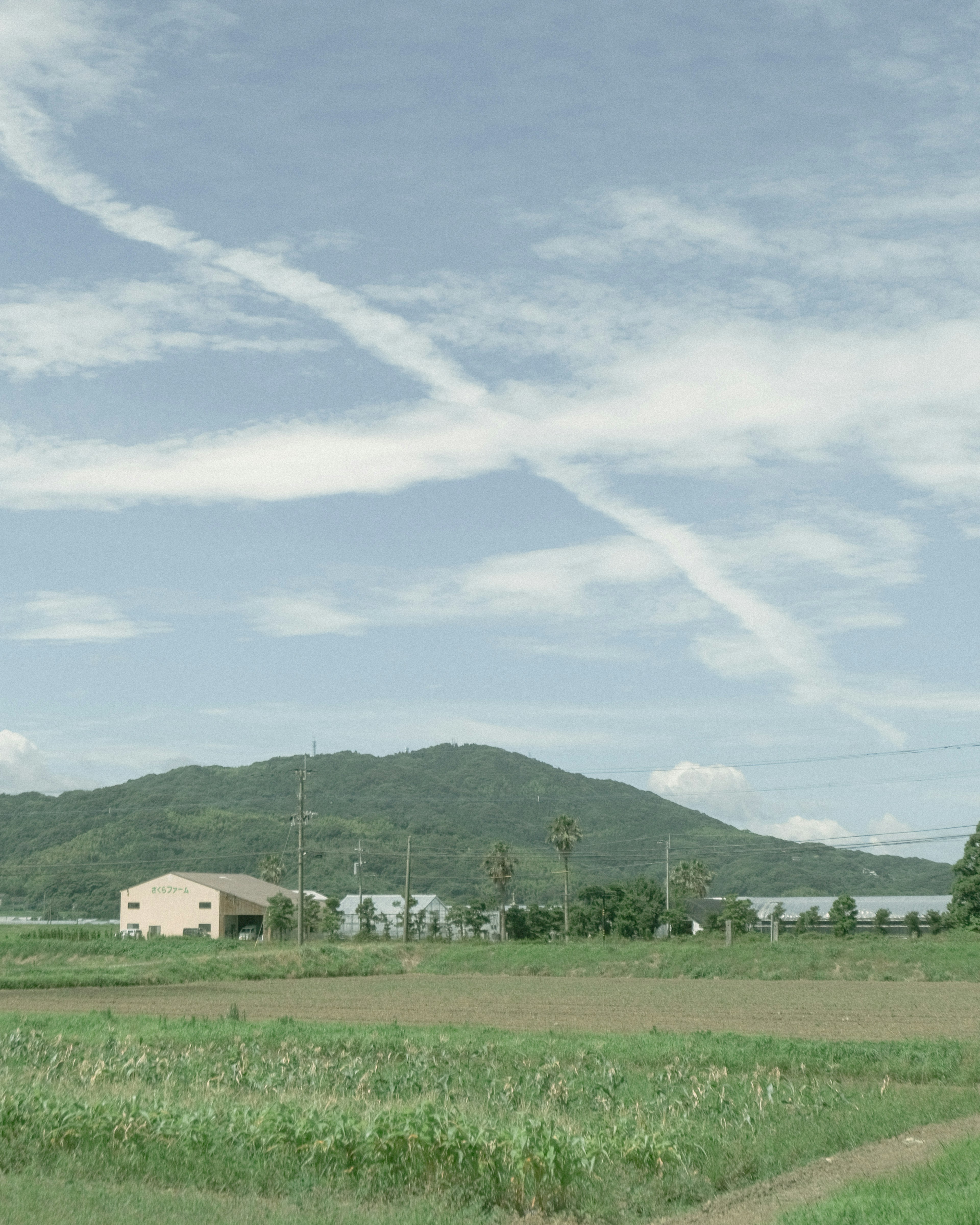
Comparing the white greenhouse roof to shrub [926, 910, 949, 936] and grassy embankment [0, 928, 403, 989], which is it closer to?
shrub [926, 910, 949, 936]

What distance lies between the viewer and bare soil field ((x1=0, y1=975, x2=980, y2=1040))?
123 feet

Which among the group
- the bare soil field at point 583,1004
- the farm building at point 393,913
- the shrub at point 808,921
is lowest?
the farm building at point 393,913

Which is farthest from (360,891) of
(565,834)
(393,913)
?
(393,913)

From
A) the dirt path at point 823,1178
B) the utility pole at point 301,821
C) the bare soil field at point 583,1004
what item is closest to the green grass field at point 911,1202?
the dirt path at point 823,1178

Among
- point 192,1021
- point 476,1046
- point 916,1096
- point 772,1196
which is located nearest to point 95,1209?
point 772,1196

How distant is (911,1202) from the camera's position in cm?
1234

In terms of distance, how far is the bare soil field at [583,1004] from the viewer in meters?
37.6

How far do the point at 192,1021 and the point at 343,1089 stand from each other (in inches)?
600

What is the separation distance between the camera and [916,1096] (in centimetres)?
2106

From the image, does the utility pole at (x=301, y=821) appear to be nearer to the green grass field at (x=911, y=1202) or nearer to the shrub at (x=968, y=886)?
the shrub at (x=968, y=886)

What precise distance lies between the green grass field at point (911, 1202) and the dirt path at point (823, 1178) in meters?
0.37

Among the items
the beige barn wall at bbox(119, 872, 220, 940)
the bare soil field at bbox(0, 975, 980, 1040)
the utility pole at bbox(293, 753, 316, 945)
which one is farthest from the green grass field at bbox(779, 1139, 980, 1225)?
the beige barn wall at bbox(119, 872, 220, 940)

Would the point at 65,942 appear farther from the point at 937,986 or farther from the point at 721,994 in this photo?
the point at 937,986

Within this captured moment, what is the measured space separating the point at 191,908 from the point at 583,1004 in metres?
96.4
